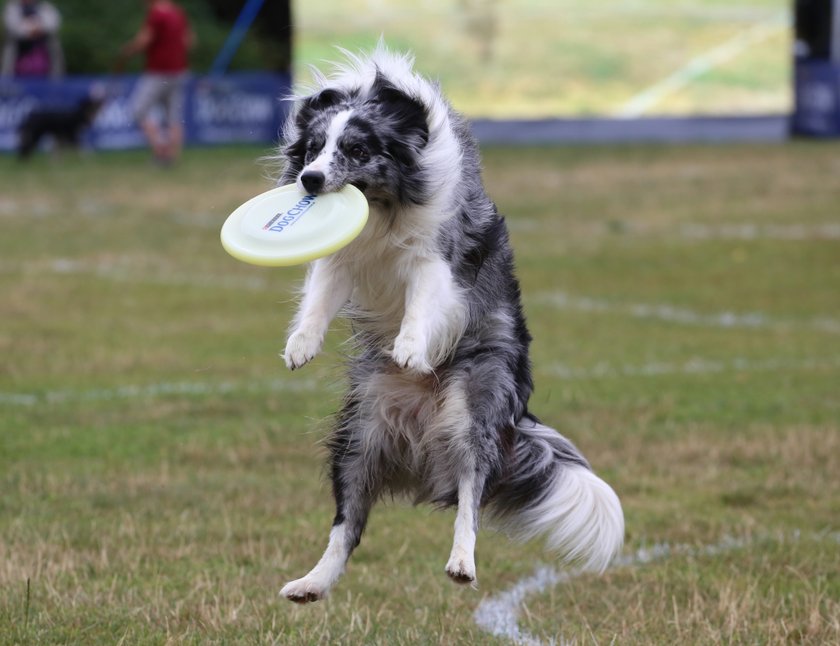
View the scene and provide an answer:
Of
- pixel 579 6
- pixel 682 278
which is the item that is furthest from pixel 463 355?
pixel 579 6

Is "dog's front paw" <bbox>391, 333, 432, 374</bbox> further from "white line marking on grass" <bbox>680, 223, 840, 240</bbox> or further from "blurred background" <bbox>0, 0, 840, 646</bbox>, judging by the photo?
"white line marking on grass" <bbox>680, 223, 840, 240</bbox>

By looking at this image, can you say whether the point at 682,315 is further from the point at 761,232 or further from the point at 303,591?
the point at 303,591

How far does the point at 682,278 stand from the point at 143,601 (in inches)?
335

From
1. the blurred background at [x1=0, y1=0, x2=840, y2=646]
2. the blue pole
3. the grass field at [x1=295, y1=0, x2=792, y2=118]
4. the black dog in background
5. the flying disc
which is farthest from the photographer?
the grass field at [x1=295, y1=0, x2=792, y2=118]

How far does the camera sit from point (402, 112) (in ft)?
15.4

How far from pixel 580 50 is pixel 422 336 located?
2745 cm

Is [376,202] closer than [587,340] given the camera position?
Yes

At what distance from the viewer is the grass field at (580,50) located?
1177 inches

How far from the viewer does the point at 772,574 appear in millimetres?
5262

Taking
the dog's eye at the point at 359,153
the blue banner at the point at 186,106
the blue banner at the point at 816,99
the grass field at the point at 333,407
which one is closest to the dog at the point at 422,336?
the dog's eye at the point at 359,153

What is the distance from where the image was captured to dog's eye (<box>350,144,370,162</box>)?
4.55 m

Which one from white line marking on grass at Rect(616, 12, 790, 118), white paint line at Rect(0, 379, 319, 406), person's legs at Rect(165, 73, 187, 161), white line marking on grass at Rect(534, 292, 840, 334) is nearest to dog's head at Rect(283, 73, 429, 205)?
white paint line at Rect(0, 379, 319, 406)

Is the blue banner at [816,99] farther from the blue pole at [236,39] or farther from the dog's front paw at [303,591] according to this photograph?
the dog's front paw at [303,591]

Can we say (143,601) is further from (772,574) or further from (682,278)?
(682,278)
